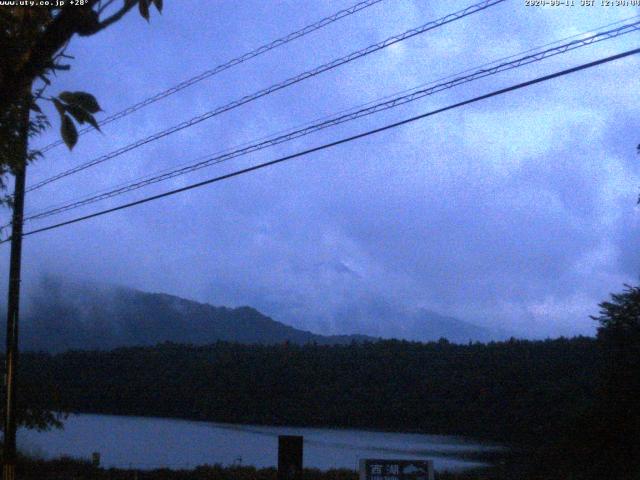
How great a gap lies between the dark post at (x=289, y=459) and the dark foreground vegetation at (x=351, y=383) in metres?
15.4

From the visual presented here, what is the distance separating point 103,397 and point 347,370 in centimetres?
1252

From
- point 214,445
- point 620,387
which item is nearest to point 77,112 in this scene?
point 620,387

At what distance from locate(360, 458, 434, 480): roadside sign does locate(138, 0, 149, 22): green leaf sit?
6.30 m

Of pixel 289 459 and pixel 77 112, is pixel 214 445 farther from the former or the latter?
pixel 77 112

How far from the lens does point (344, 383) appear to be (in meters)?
39.2

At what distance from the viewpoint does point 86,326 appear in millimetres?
53875

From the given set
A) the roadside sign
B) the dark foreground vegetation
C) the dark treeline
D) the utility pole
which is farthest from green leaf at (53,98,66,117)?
the dark treeline

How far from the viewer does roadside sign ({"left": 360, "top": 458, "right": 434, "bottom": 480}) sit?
9.63m

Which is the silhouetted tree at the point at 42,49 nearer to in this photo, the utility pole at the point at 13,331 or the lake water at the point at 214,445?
the utility pole at the point at 13,331

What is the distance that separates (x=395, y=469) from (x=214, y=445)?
2102cm

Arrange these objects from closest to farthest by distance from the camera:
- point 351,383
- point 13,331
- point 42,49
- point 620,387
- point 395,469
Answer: point 42,49 → point 395,469 → point 13,331 → point 620,387 → point 351,383

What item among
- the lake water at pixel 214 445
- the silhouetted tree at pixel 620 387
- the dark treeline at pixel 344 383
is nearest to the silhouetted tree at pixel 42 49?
the silhouetted tree at pixel 620 387

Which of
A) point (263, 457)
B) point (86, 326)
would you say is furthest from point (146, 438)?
point (86, 326)

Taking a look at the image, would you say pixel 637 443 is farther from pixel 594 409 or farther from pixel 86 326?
pixel 86 326
